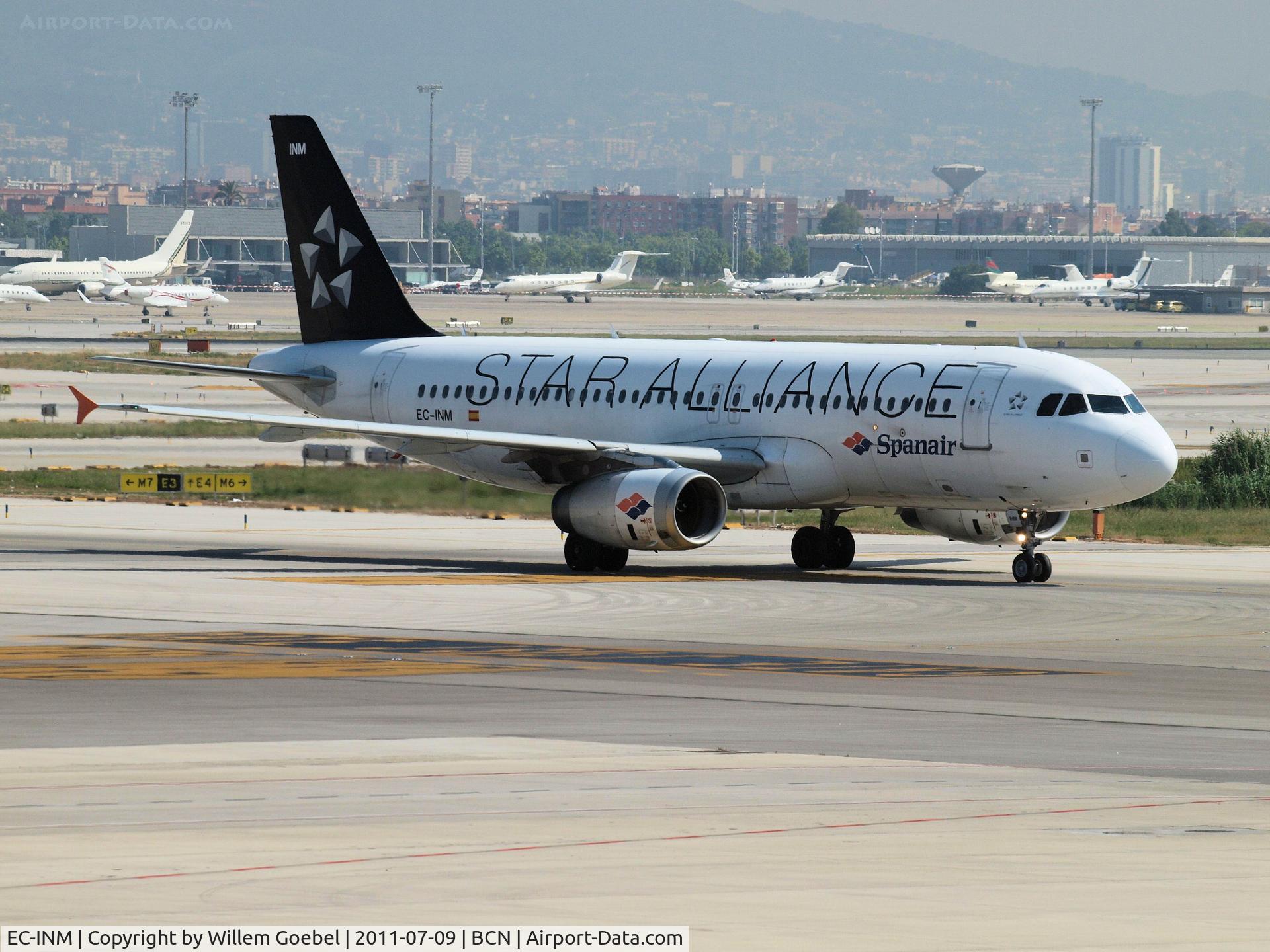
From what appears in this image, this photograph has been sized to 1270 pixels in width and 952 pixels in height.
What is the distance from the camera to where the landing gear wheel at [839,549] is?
1666 inches

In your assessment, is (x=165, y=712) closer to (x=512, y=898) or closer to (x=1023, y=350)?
(x=512, y=898)

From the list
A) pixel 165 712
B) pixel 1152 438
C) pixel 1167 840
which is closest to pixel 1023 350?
pixel 1152 438

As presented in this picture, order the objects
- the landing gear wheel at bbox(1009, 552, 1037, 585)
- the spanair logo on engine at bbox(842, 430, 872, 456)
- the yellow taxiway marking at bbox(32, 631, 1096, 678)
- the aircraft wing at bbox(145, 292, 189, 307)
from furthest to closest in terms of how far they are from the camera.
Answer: the aircraft wing at bbox(145, 292, 189, 307)
the spanair logo on engine at bbox(842, 430, 872, 456)
the landing gear wheel at bbox(1009, 552, 1037, 585)
the yellow taxiway marking at bbox(32, 631, 1096, 678)

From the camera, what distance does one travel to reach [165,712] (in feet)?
70.5

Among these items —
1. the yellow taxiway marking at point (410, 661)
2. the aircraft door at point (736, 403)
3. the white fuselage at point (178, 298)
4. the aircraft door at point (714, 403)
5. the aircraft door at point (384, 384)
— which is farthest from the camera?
the white fuselage at point (178, 298)

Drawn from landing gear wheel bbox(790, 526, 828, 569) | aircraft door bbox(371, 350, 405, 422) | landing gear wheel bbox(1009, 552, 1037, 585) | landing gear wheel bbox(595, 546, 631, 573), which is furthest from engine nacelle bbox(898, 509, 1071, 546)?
aircraft door bbox(371, 350, 405, 422)

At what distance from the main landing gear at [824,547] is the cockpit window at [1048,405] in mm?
5672

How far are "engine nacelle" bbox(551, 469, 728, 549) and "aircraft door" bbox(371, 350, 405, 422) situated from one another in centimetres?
838

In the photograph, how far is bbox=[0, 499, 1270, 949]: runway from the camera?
11719 millimetres

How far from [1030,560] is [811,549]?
4952mm

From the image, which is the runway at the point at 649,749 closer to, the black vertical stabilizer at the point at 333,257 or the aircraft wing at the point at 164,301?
the black vertical stabilizer at the point at 333,257

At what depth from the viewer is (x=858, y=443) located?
3978 centimetres

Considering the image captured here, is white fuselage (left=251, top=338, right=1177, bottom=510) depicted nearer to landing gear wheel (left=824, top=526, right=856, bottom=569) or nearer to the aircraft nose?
the aircraft nose

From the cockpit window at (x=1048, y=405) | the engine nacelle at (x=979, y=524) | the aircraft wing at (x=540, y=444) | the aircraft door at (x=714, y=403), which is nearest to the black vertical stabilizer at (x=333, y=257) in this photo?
the aircraft wing at (x=540, y=444)
